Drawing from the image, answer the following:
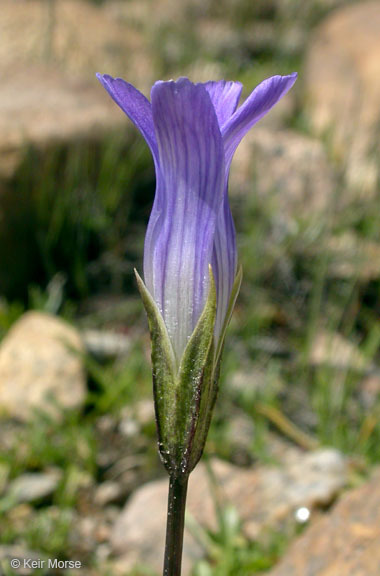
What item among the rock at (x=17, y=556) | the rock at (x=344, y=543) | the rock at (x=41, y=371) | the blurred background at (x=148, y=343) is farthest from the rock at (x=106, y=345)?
the rock at (x=344, y=543)

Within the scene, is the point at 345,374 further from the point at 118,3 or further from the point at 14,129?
the point at 118,3

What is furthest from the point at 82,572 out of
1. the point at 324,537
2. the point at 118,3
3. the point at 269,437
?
the point at 118,3

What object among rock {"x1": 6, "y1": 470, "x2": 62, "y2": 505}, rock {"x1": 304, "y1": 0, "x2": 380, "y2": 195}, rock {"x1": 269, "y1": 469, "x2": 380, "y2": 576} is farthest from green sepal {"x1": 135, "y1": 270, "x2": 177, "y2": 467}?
rock {"x1": 304, "y1": 0, "x2": 380, "y2": 195}

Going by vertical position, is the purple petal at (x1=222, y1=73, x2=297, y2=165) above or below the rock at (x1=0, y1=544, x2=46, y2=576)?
above

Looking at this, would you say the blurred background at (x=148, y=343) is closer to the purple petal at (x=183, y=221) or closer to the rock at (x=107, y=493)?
the rock at (x=107, y=493)

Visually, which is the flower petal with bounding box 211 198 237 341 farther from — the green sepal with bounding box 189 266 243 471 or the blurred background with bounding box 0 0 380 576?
the blurred background with bounding box 0 0 380 576

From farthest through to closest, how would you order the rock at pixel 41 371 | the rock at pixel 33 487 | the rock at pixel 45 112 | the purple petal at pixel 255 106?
the rock at pixel 45 112 < the rock at pixel 41 371 < the rock at pixel 33 487 < the purple petal at pixel 255 106
